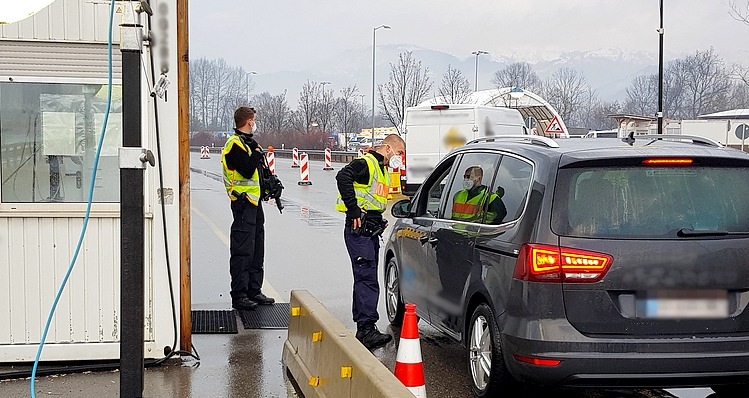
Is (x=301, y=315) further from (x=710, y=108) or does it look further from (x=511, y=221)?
(x=710, y=108)

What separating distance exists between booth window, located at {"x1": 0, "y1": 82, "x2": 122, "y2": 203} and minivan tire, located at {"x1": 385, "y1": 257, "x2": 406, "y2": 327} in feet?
9.36

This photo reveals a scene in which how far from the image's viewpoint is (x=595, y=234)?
202 inches

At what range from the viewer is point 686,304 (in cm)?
505

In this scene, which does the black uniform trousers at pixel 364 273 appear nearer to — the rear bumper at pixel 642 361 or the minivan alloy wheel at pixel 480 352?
the minivan alloy wheel at pixel 480 352

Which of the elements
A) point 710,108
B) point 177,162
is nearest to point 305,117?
point 710,108

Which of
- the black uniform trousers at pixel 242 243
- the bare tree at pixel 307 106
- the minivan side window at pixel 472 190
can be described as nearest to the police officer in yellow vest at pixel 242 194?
the black uniform trousers at pixel 242 243

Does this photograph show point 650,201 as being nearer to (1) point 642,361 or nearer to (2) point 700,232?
(2) point 700,232

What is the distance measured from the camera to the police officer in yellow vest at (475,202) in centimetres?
596

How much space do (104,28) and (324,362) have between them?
2.76m

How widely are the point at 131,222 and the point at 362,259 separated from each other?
3.78 meters

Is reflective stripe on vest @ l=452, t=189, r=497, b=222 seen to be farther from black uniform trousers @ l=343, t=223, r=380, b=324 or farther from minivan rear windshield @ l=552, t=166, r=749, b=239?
black uniform trousers @ l=343, t=223, r=380, b=324

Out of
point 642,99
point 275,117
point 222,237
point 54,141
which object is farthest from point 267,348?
point 642,99

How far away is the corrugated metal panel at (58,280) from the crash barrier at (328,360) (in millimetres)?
1286

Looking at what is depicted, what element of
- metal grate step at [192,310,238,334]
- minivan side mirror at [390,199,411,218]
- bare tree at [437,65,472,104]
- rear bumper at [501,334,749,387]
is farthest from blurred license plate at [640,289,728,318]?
bare tree at [437,65,472,104]
